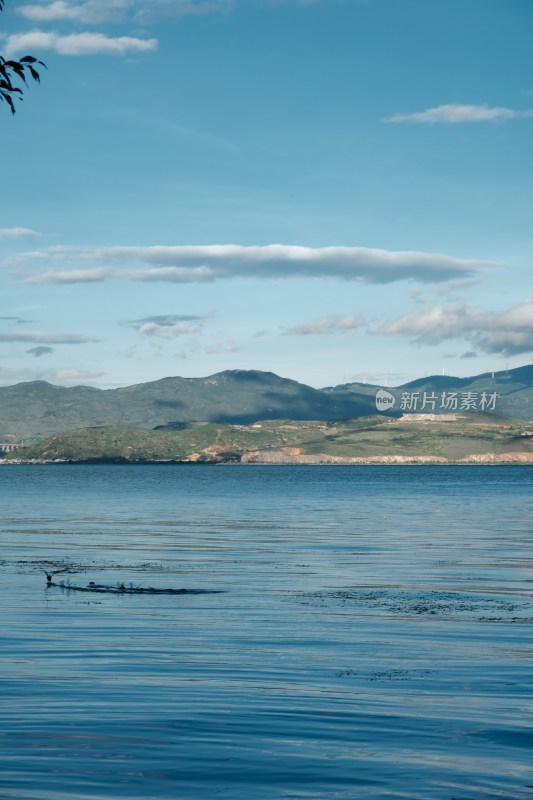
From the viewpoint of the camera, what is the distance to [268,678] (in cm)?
3009

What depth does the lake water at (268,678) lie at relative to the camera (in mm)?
20719

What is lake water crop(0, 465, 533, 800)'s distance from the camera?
68.0ft

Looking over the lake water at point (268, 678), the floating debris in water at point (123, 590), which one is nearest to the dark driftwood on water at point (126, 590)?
the floating debris in water at point (123, 590)

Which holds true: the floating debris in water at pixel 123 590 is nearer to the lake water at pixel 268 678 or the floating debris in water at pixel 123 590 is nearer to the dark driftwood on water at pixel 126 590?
the dark driftwood on water at pixel 126 590

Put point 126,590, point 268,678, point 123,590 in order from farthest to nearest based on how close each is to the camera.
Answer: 1. point 126,590
2. point 123,590
3. point 268,678

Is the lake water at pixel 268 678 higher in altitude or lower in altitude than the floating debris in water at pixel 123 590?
higher

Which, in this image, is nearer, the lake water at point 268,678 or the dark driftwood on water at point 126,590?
the lake water at point 268,678

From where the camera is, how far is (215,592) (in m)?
50.9

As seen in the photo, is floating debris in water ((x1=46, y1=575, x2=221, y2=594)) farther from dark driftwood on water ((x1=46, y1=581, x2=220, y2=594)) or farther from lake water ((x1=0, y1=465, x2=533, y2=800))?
lake water ((x1=0, y1=465, x2=533, y2=800))

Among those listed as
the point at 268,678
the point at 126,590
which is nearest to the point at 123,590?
the point at 126,590

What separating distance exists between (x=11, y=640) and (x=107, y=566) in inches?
1096

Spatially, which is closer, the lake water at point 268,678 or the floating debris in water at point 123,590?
the lake water at point 268,678

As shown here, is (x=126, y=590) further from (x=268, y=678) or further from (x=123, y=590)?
(x=268, y=678)

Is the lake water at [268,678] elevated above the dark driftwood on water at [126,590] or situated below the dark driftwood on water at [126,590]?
above
